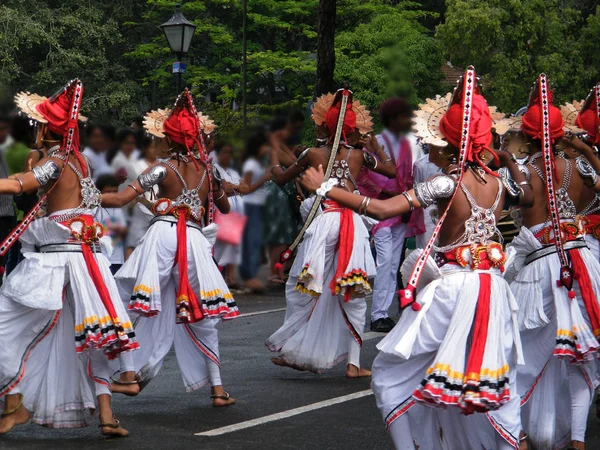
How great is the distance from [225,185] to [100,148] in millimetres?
2445

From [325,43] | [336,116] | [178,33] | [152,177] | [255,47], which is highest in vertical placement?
[255,47]

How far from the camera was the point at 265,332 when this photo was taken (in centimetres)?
1194

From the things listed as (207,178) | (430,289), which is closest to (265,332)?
(207,178)

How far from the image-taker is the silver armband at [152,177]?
26.2 feet

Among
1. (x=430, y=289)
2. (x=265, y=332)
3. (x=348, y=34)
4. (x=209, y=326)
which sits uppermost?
(x=348, y=34)

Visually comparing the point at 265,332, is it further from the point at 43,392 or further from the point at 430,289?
the point at 430,289

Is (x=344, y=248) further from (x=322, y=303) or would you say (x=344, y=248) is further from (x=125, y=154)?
(x=125, y=154)

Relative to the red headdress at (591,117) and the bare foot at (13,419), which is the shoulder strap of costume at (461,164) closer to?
the red headdress at (591,117)

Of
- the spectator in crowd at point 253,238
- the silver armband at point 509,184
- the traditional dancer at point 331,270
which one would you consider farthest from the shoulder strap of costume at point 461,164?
the spectator in crowd at point 253,238

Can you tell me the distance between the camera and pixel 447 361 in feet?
18.6

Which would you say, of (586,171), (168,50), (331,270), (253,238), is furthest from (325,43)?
(168,50)

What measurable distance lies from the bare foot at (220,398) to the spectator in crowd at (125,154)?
4.01 meters

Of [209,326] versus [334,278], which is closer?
[209,326]

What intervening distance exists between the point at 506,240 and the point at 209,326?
4.96 m
